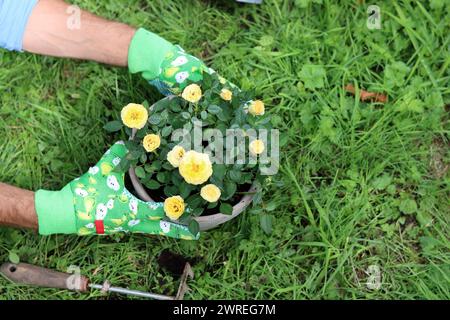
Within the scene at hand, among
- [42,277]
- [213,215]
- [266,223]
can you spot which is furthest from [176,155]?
[42,277]

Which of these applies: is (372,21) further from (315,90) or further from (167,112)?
(167,112)

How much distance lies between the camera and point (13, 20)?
6.00 feet

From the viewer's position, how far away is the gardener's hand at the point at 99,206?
5.57ft

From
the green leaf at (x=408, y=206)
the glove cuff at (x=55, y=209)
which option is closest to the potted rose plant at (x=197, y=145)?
the glove cuff at (x=55, y=209)

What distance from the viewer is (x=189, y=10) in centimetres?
211

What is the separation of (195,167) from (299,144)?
27.6 inches

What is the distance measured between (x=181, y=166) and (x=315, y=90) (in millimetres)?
824

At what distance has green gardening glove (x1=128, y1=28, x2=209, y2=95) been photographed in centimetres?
175

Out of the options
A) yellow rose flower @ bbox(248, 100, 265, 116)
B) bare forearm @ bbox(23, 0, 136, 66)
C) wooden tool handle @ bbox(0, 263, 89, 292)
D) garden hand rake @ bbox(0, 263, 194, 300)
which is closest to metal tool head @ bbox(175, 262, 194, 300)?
garden hand rake @ bbox(0, 263, 194, 300)

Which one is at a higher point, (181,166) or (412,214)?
(181,166)

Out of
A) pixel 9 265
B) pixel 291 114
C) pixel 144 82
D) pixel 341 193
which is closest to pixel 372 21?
pixel 291 114

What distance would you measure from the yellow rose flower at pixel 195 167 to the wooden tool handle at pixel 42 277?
720 mm

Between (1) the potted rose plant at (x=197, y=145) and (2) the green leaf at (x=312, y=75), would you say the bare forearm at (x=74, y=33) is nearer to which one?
(1) the potted rose plant at (x=197, y=145)
